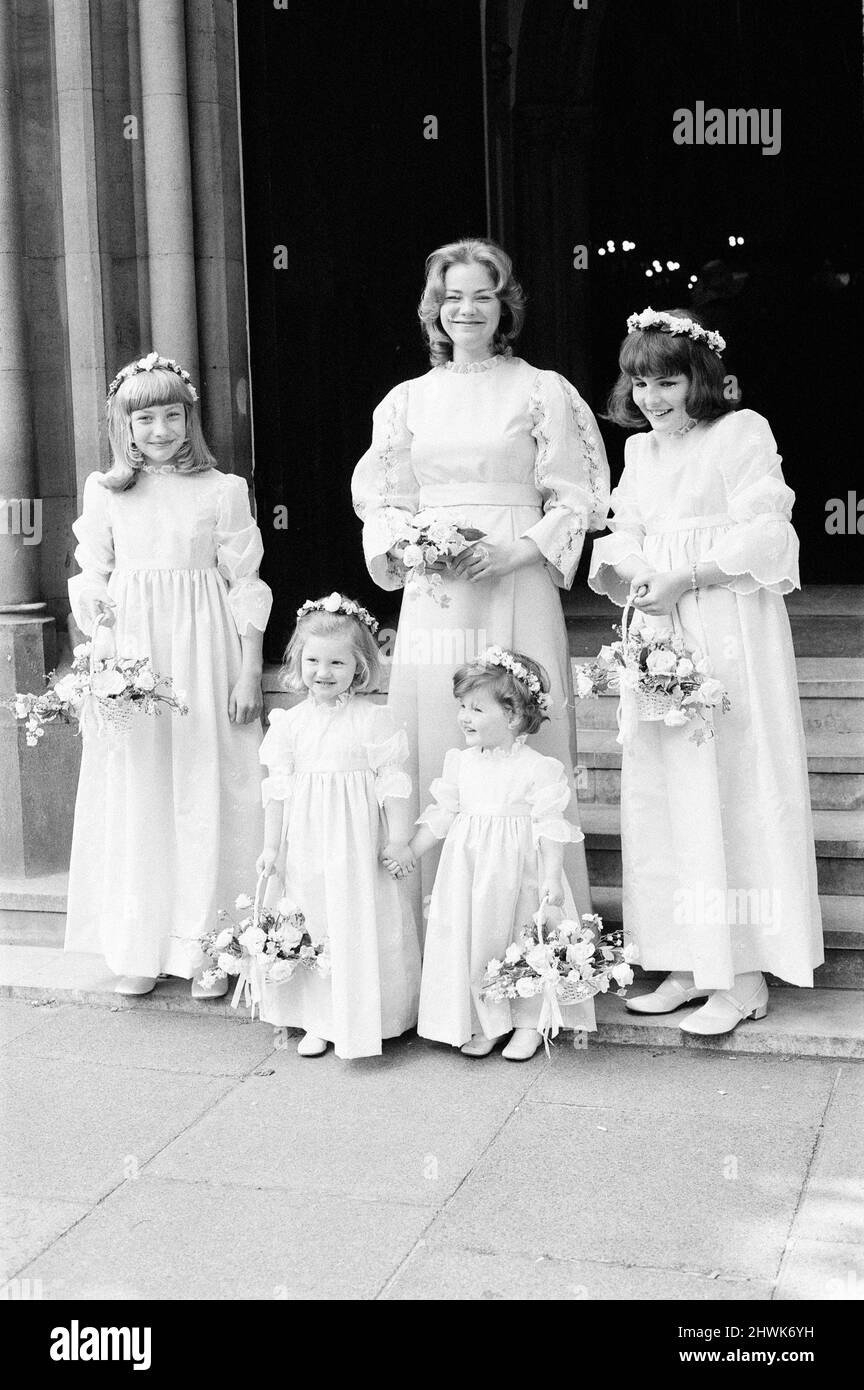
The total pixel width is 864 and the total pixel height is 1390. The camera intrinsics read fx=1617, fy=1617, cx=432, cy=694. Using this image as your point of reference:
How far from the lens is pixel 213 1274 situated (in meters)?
3.41

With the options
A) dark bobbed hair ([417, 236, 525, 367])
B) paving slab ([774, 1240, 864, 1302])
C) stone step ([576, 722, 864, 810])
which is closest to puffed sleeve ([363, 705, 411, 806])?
stone step ([576, 722, 864, 810])

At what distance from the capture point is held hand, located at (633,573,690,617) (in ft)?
15.2

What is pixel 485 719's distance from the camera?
183 inches

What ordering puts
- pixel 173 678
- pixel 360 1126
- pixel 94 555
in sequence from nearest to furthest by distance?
pixel 360 1126 → pixel 173 678 → pixel 94 555

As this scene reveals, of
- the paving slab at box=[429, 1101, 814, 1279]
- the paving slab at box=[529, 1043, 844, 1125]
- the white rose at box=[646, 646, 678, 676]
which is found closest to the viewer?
the paving slab at box=[429, 1101, 814, 1279]

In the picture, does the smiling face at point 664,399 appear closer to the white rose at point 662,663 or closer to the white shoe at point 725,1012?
the white rose at point 662,663


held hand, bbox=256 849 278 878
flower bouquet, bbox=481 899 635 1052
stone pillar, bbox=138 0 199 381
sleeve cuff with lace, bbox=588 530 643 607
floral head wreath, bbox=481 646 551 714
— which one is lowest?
flower bouquet, bbox=481 899 635 1052

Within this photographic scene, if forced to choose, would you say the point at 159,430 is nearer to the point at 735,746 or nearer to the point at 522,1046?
the point at 735,746

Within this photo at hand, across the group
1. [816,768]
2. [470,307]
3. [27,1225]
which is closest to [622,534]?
[470,307]

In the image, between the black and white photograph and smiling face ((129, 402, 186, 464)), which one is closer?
the black and white photograph

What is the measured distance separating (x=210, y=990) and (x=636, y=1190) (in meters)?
1.98

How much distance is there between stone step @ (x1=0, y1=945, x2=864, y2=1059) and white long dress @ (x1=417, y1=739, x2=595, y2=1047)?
20 cm

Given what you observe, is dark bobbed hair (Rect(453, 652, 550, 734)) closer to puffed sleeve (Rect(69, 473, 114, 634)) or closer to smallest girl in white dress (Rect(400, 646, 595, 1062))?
smallest girl in white dress (Rect(400, 646, 595, 1062))

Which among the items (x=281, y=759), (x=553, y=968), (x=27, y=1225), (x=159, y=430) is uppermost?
(x=159, y=430)
